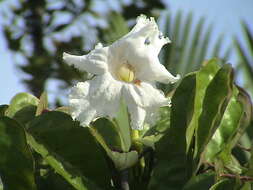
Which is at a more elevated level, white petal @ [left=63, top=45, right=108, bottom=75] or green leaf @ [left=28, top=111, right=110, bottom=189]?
white petal @ [left=63, top=45, right=108, bottom=75]

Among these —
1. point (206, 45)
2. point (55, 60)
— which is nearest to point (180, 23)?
point (206, 45)

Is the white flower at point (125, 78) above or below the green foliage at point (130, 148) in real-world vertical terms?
above

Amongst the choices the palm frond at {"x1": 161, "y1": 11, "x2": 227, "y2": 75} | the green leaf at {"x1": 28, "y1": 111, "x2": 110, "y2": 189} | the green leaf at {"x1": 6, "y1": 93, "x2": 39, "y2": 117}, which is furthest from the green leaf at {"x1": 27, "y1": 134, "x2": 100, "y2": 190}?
the palm frond at {"x1": 161, "y1": 11, "x2": 227, "y2": 75}

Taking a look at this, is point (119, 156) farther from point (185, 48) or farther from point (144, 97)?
point (185, 48)

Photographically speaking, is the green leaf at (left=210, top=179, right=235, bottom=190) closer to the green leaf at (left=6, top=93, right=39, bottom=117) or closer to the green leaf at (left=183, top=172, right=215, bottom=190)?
the green leaf at (left=183, top=172, right=215, bottom=190)

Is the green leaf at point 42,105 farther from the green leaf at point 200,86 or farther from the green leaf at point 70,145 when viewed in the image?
the green leaf at point 200,86

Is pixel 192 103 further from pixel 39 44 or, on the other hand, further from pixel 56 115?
pixel 39 44

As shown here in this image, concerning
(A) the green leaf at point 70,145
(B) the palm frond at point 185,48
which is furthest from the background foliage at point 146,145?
(B) the palm frond at point 185,48
